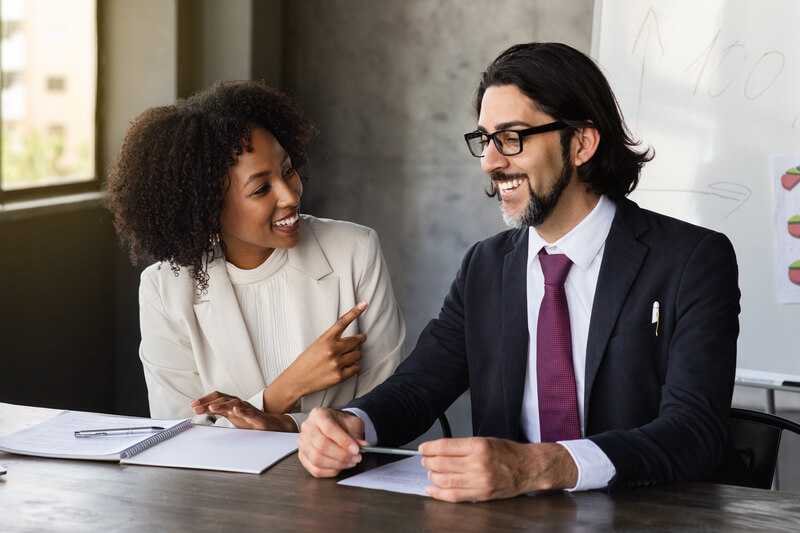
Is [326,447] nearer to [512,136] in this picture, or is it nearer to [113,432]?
[113,432]

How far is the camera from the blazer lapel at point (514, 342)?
1.98 m

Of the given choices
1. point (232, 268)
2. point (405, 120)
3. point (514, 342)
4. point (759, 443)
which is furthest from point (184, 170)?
point (405, 120)

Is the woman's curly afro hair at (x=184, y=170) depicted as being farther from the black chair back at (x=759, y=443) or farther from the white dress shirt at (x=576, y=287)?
the black chair back at (x=759, y=443)

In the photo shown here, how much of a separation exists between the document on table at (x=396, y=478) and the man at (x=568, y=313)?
0.05 m

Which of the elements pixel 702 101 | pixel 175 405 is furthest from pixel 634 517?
pixel 702 101

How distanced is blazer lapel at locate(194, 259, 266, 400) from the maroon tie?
82 cm

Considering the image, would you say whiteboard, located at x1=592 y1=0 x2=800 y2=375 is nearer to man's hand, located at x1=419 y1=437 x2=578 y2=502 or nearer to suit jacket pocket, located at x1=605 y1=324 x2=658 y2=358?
suit jacket pocket, located at x1=605 y1=324 x2=658 y2=358

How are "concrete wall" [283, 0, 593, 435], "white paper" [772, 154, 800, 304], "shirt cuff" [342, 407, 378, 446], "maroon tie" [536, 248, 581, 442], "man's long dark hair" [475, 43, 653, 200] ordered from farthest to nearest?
"concrete wall" [283, 0, 593, 435]
"white paper" [772, 154, 800, 304]
"man's long dark hair" [475, 43, 653, 200]
"maroon tie" [536, 248, 581, 442]
"shirt cuff" [342, 407, 378, 446]

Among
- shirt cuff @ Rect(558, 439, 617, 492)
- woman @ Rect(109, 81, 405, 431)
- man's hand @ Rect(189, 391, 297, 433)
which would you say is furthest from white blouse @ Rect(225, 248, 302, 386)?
shirt cuff @ Rect(558, 439, 617, 492)

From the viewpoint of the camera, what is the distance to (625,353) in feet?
6.16

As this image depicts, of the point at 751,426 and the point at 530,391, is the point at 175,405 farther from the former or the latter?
the point at 751,426

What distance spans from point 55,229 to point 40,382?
Result: 2.01ft

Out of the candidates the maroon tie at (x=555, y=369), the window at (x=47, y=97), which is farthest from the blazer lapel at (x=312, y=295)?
the window at (x=47, y=97)

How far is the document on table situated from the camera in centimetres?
154
